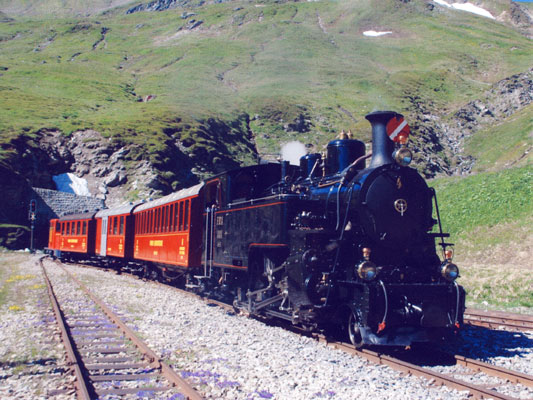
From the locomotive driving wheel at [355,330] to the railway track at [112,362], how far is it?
2.85 metres

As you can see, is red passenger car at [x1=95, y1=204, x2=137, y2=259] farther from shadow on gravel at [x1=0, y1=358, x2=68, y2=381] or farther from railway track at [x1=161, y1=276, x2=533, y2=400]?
railway track at [x1=161, y1=276, x2=533, y2=400]

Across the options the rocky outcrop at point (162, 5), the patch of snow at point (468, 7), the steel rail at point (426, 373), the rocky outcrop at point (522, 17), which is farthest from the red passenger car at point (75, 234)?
the rocky outcrop at point (162, 5)

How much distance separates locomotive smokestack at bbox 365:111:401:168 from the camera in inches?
325

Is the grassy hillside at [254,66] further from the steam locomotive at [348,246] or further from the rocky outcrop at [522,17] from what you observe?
the steam locomotive at [348,246]

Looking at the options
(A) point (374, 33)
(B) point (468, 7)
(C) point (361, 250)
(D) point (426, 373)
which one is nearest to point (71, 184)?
(C) point (361, 250)

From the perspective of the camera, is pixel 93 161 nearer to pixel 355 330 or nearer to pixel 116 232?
pixel 116 232

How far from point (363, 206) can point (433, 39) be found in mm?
110101

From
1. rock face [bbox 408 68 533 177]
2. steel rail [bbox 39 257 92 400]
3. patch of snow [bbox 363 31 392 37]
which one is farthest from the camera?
patch of snow [bbox 363 31 392 37]

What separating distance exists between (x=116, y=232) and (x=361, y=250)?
1621cm

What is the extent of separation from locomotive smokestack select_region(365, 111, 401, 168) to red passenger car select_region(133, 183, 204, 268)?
A: 5728 mm

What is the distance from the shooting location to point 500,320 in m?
10.5

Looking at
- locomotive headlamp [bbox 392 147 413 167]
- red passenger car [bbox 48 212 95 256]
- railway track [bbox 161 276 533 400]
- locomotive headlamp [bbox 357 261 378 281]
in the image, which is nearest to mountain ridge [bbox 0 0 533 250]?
red passenger car [bbox 48 212 95 256]

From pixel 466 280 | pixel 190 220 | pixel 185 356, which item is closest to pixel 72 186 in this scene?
pixel 190 220

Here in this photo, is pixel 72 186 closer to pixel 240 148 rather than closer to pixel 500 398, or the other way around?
pixel 240 148
